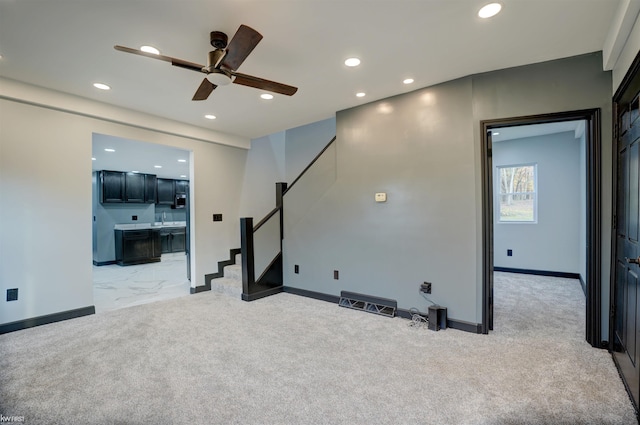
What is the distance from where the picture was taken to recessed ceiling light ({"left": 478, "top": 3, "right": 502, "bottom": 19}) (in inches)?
78.3

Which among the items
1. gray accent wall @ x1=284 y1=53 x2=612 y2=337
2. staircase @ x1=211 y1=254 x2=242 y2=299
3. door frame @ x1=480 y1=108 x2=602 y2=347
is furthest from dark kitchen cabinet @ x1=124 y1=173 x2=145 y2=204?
door frame @ x1=480 y1=108 x2=602 y2=347

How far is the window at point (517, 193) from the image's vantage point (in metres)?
5.86

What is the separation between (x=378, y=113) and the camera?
3717 mm

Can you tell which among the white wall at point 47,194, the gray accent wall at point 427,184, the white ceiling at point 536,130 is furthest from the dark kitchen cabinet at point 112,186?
the white ceiling at point 536,130

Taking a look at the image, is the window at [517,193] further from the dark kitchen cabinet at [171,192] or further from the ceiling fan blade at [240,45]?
the dark kitchen cabinet at [171,192]

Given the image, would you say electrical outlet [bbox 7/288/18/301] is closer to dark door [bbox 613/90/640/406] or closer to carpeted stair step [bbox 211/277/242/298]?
carpeted stair step [bbox 211/277/242/298]

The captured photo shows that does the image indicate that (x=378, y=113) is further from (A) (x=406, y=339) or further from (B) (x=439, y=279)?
(A) (x=406, y=339)

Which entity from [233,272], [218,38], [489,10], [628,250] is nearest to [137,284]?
[233,272]

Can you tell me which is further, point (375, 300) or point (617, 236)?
point (375, 300)

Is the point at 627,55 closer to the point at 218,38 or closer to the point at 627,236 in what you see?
the point at 627,236

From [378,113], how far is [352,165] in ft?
2.43

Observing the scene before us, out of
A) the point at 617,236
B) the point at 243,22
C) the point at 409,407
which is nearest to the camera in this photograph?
the point at 409,407

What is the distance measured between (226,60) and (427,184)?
7.93 feet

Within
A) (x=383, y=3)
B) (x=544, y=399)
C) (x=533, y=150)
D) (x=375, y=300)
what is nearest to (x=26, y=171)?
(x=383, y=3)
